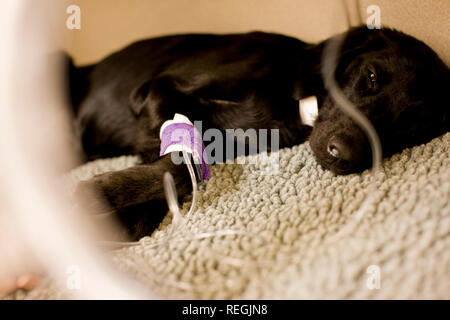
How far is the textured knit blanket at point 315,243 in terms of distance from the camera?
59 cm

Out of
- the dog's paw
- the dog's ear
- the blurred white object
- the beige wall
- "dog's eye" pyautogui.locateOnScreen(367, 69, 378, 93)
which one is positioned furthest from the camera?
the dog's ear

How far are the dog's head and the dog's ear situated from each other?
592 mm

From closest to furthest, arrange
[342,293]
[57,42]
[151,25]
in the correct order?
[342,293] < [57,42] < [151,25]

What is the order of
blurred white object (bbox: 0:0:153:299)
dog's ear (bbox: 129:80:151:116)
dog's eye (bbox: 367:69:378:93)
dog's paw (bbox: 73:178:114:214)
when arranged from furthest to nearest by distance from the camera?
dog's ear (bbox: 129:80:151:116)
dog's eye (bbox: 367:69:378:93)
dog's paw (bbox: 73:178:114:214)
blurred white object (bbox: 0:0:153:299)

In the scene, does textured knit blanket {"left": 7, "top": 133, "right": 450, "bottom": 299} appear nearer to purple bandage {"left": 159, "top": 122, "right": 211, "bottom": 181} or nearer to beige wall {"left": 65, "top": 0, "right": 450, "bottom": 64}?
purple bandage {"left": 159, "top": 122, "right": 211, "bottom": 181}

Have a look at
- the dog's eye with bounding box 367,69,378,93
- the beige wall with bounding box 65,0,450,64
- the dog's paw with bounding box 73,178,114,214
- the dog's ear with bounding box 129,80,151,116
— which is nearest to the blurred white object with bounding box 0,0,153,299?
the dog's paw with bounding box 73,178,114,214

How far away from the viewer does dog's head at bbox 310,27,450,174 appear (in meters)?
0.93

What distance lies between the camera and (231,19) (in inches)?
59.1

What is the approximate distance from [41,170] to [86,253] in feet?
1.64

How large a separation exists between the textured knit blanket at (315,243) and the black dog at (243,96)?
3.8 inches

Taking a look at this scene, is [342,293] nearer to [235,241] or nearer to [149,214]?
[235,241]

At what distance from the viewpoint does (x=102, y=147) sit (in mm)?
1364

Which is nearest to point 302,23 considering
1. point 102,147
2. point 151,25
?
point 151,25
